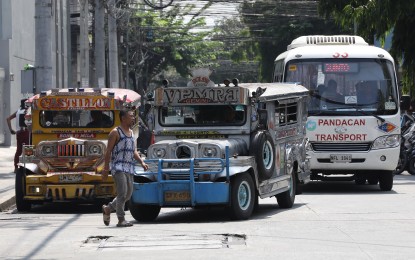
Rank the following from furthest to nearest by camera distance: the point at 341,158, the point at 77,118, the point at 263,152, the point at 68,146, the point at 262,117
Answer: the point at 341,158
the point at 77,118
the point at 68,146
the point at 262,117
the point at 263,152

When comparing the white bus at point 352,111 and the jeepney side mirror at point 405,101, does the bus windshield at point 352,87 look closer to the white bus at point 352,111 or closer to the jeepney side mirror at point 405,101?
the white bus at point 352,111

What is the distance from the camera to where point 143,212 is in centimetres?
1761

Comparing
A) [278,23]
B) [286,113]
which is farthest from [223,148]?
[278,23]

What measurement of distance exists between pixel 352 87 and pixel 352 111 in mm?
517

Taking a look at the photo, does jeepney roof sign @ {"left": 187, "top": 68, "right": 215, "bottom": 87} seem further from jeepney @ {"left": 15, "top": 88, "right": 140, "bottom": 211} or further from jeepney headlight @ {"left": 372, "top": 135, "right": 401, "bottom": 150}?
jeepney headlight @ {"left": 372, "top": 135, "right": 401, "bottom": 150}

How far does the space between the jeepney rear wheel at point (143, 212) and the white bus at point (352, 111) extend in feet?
23.0

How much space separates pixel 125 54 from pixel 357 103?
55.1 meters

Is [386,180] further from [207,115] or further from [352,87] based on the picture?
[207,115]

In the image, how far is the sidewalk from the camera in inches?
835

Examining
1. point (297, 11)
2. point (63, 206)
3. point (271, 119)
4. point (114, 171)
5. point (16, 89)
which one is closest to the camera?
point (114, 171)

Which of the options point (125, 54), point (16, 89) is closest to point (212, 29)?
point (125, 54)

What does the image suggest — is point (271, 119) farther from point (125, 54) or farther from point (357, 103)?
point (125, 54)

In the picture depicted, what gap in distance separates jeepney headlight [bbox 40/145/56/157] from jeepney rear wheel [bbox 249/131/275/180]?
4.00 metres

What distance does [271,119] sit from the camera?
1902 centimetres
